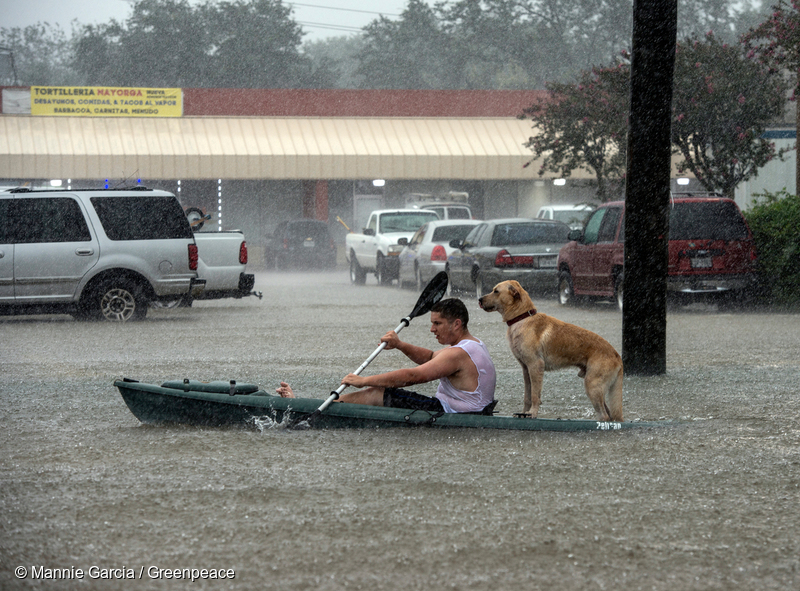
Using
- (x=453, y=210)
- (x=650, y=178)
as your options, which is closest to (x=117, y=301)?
(x=650, y=178)

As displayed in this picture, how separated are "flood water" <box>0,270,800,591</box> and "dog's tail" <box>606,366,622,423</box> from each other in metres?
0.27

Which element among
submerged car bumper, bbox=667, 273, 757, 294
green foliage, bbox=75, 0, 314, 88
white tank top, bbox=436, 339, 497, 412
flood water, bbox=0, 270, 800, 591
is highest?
green foliage, bbox=75, 0, 314, 88

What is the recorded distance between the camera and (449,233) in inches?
938

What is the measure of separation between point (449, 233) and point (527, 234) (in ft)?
11.4

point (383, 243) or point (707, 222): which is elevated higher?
point (707, 222)

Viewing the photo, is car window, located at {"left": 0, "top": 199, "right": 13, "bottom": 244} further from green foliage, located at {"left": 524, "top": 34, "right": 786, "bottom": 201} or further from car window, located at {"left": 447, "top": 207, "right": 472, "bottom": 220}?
car window, located at {"left": 447, "top": 207, "right": 472, "bottom": 220}

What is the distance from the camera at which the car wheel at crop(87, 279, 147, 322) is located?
52.6 ft

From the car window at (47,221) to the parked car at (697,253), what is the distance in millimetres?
7813

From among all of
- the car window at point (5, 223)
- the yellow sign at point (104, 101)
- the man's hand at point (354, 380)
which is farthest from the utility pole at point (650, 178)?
the yellow sign at point (104, 101)

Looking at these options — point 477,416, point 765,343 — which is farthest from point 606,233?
point 477,416

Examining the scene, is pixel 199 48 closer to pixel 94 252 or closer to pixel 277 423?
pixel 94 252

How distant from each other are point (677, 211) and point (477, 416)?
35.6ft

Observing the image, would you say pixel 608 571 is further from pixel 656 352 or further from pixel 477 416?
pixel 656 352

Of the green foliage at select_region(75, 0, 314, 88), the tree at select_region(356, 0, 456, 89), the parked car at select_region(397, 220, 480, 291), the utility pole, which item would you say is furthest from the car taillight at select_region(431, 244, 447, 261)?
the tree at select_region(356, 0, 456, 89)
